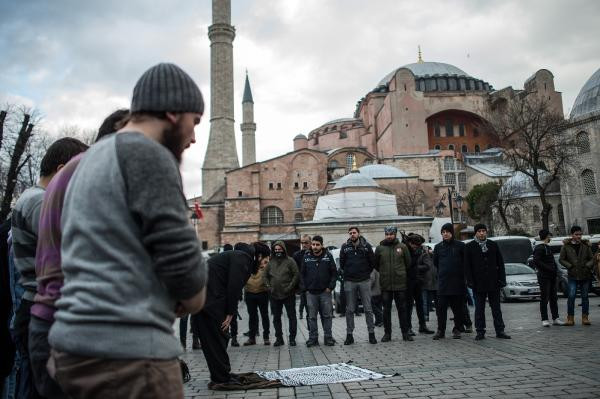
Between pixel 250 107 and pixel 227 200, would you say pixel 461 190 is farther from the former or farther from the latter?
pixel 250 107

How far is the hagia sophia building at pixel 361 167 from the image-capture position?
4856 cm

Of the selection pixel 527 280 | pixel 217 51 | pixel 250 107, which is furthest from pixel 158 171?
pixel 250 107

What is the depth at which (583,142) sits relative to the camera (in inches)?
1561

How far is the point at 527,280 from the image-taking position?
16.2m

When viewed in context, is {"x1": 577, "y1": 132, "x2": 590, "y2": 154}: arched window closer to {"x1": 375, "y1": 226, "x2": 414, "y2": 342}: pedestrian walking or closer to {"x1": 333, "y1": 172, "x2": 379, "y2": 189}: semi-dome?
{"x1": 333, "y1": 172, "x2": 379, "y2": 189}: semi-dome

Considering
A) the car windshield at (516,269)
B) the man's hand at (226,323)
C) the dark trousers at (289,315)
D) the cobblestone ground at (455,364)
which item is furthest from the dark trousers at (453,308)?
the car windshield at (516,269)

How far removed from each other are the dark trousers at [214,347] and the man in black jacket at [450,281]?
4.50 metres

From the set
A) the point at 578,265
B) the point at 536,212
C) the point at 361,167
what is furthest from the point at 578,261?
the point at 361,167

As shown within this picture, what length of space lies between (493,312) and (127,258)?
308 inches

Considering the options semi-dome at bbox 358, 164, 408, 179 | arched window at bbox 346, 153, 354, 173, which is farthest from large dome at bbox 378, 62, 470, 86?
semi-dome at bbox 358, 164, 408, 179

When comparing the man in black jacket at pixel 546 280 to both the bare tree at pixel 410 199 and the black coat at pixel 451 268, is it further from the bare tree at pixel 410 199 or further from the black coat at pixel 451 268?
the bare tree at pixel 410 199

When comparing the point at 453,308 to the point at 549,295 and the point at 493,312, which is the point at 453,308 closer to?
the point at 493,312

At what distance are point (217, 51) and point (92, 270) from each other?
176ft

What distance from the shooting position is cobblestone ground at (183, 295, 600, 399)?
4.77 metres
